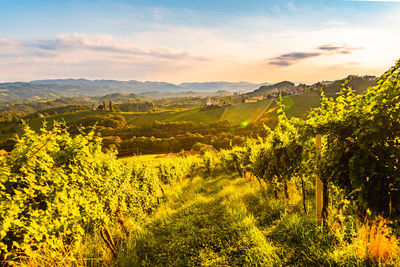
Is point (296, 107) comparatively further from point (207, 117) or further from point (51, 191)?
point (51, 191)

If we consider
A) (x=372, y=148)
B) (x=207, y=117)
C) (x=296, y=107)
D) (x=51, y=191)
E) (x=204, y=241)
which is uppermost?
(x=296, y=107)

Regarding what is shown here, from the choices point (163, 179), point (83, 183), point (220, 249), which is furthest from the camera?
point (163, 179)

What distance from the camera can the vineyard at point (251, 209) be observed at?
3.15 m

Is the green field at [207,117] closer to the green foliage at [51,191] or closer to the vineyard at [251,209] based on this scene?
the vineyard at [251,209]

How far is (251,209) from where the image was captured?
6.88 m

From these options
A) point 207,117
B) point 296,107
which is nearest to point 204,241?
point 296,107

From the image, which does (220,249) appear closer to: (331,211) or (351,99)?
(331,211)

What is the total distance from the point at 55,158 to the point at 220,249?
4751 mm

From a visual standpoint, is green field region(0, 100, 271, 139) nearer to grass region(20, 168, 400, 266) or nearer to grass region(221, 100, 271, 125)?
grass region(221, 100, 271, 125)

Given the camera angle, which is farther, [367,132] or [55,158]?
[55,158]

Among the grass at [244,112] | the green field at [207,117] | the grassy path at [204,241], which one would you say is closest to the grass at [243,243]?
the grassy path at [204,241]

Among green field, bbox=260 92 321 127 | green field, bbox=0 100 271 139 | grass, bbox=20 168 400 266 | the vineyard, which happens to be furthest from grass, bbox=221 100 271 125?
the vineyard

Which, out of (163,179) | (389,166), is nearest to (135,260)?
(389,166)

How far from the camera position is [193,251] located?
484cm
